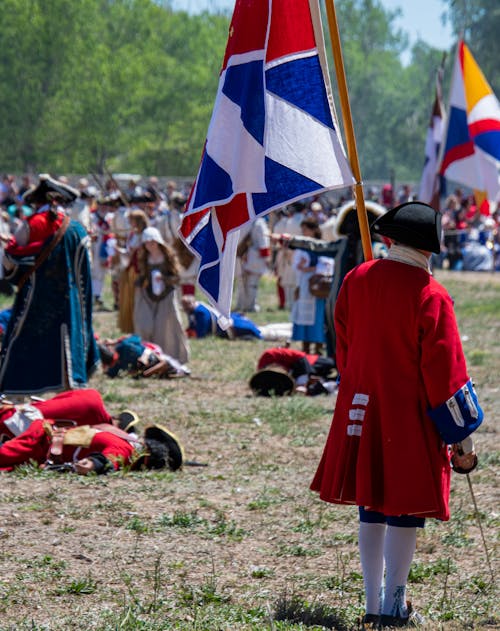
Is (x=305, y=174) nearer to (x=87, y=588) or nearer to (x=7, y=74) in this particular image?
(x=87, y=588)

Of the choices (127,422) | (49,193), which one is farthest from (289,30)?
(49,193)

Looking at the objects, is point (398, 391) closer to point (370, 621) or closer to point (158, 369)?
point (370, 621)

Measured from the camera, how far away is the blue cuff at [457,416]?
4582mm

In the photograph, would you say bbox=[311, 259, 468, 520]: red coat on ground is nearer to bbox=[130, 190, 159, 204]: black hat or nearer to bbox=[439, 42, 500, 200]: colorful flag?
bbox=[439, 42, 500, 200]: colorful flag

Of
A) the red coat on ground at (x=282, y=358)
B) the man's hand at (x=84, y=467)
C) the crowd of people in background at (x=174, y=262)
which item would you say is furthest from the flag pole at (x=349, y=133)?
the red coat on ground at (x=282, y=358)

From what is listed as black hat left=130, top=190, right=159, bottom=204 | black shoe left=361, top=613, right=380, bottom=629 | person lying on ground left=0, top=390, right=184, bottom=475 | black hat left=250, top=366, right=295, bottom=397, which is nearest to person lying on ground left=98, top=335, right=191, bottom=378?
black hat left=250, top=366, right=295, bottom=397

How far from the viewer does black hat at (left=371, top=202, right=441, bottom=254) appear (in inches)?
185

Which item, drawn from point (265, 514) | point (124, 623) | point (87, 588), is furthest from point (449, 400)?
point (265, 514)

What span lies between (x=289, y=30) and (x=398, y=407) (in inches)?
69.8

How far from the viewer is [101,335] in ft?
50.3

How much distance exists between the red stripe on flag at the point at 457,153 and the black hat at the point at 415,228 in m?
11.1

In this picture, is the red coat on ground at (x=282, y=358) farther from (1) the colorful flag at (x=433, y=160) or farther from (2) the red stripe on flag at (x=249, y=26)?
(2) the red stripe on flag at (x=249, y=26)

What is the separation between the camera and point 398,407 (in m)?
4.66

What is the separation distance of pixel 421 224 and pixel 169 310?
8.23 m
